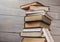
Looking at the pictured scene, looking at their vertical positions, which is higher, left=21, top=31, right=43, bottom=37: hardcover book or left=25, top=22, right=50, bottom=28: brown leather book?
left=25, top=22, right=50, bottom=28: brown leather book

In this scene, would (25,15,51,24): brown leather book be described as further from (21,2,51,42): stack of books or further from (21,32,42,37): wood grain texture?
(21,32,42,37): wood grain texture

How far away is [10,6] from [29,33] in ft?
1.79

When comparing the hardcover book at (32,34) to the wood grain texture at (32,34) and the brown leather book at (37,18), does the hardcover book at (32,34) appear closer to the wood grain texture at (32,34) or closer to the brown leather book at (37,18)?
the wood grain texture at (32,34)

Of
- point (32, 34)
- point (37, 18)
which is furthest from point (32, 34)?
point (37, 18)

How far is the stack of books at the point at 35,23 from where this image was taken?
128 centimetres

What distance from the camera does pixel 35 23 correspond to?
4.31 ft

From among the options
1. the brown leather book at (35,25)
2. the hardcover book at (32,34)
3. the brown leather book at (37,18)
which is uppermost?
the brown leather book at (37,18)

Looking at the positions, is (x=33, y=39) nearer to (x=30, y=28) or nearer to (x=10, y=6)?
(x=30, y=28)

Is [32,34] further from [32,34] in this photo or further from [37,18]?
[37,18]

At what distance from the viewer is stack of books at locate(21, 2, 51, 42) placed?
1.28 meters

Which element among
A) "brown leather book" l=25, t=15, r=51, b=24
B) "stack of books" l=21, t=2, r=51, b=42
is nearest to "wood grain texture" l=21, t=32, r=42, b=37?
"stack of books" l=21, t=2, r=51, b=42

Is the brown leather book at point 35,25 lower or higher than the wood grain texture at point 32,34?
higher

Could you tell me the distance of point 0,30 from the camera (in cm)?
169

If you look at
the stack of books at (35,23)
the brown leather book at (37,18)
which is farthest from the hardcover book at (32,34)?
the brown leather book at (37,18)
